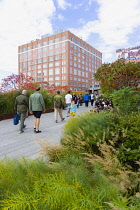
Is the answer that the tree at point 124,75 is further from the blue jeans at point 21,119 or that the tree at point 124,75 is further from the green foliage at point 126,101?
the blue jeans at point 21,119

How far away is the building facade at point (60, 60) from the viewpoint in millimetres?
71250

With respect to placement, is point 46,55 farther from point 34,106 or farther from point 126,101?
point 126,101

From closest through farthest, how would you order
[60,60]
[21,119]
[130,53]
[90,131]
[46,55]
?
[90,131], [21,119], [60,60], [46,55], [130,53]

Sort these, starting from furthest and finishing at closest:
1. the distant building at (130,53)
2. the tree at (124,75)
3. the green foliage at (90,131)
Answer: the distant building at (130,53) → the tree at (124,75) → the green foliage at (90,131)

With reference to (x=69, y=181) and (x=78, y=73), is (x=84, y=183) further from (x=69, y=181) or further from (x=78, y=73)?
(x=78, y=73)

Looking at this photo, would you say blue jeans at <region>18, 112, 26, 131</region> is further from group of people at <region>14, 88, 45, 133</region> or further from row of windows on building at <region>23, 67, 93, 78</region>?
row of windows on building at <region>23, 67, 93, 78</region>

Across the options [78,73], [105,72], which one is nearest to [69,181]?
[105,72]

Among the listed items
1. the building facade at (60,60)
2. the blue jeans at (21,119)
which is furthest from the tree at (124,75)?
the building facade at (60,60)

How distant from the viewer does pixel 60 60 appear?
72.7m

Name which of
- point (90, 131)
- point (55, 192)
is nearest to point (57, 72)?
point (90, 131)

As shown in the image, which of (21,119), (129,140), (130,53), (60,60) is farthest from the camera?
(130,53)

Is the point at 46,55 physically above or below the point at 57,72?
above

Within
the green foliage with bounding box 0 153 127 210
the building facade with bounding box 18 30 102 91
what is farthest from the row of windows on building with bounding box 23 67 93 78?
the green foliage with bounding box 0 153 127 210

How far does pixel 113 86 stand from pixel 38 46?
8085cm
